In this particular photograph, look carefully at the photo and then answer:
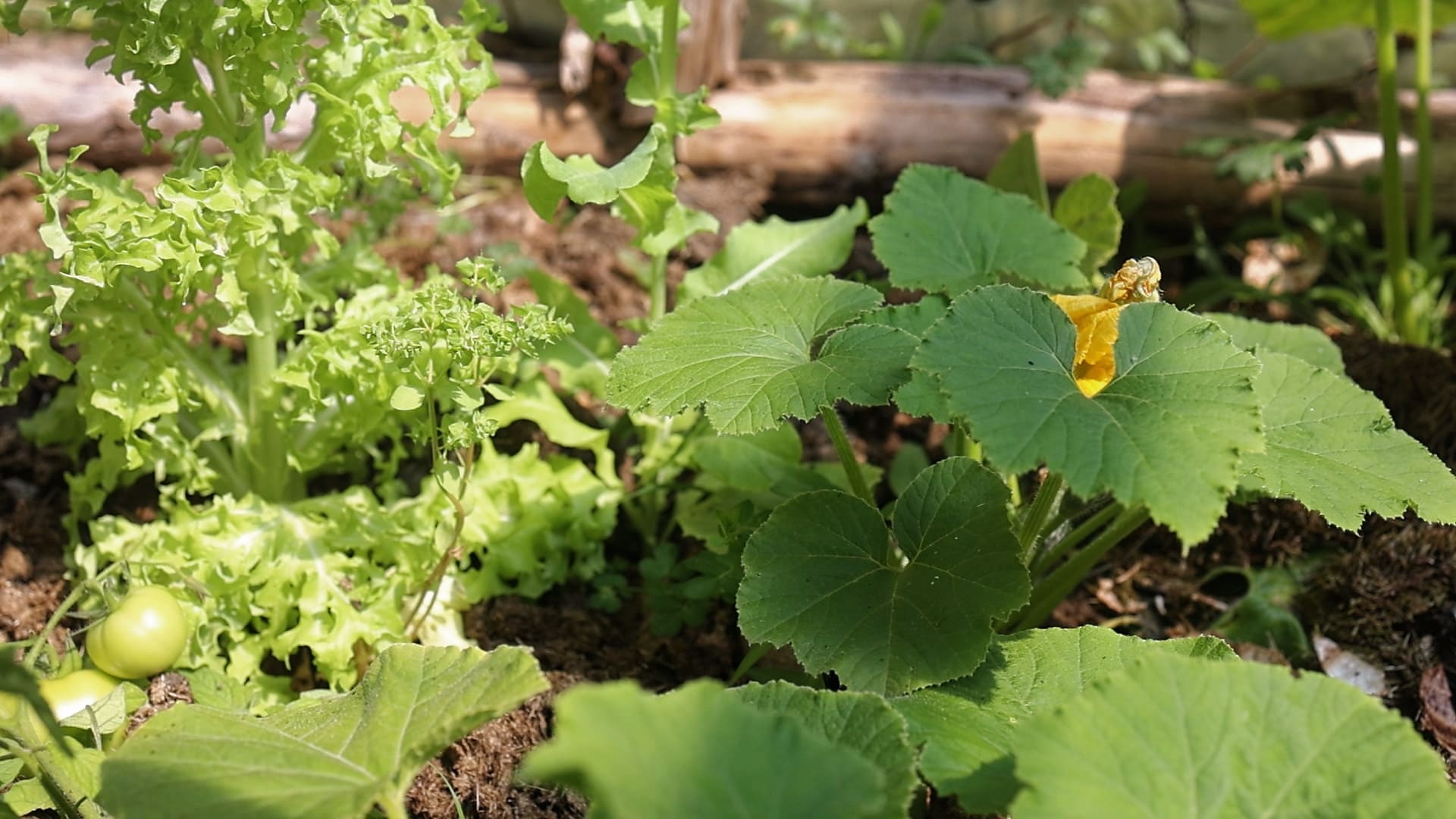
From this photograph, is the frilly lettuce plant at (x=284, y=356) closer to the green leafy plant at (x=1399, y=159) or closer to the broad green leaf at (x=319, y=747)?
the broad green leaf at (x=319, y=747)

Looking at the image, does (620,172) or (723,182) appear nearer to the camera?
(620,172)

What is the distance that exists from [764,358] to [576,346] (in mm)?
Result: 883

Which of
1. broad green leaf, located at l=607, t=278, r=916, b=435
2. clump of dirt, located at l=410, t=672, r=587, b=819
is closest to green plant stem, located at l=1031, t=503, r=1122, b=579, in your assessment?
broad green leaf, located at l=607, t=278, r=916, b=435

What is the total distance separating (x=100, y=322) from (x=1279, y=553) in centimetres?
241

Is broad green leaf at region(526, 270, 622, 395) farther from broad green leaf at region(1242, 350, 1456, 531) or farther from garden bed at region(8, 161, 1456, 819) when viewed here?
broad green leaf at region(1242, 350, 1456, 531)

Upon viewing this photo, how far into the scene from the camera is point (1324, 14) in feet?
11.2

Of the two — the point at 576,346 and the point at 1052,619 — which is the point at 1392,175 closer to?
the point at 1052,619

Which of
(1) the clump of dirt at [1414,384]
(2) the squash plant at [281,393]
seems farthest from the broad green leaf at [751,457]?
(1) the clump of dirt at [1414,384]

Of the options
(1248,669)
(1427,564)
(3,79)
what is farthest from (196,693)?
(3,79)

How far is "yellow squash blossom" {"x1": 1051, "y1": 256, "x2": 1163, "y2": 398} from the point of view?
1.71 meters

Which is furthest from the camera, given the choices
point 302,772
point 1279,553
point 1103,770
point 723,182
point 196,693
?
point 723,182

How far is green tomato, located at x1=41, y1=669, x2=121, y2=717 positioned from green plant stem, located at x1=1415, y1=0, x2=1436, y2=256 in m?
3.41

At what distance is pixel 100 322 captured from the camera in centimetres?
205

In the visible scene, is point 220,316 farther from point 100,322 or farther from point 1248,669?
point 1248,669
